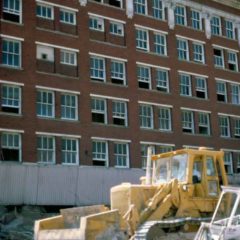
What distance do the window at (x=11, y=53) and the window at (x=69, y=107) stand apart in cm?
411

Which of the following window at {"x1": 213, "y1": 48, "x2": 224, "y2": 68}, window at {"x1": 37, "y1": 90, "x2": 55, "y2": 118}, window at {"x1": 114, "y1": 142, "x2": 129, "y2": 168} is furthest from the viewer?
window at {"x1": 213, "y1": 48, "x2": 224, "y2": 68}

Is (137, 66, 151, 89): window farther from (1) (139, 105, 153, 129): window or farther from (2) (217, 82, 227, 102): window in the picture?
(2) (217, 82, 227, 102): window

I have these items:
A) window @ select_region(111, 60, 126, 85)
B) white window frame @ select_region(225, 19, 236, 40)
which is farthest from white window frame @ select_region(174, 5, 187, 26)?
window @ select_region(111, 60, 126, 85)

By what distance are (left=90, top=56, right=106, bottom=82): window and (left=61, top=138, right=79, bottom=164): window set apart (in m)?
5.47

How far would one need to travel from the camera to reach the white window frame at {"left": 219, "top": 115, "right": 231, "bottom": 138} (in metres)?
46.9

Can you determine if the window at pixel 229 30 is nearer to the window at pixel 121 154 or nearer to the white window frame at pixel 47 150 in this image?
the window at pixel 121 154

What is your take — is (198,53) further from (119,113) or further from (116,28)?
(119,113)

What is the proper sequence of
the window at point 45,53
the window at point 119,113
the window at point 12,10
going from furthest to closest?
the window at point 119,113 → the window at point 45,53 → the window at point 12,10

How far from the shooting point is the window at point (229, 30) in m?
50.3

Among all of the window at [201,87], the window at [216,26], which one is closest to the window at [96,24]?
the window at [201,87]

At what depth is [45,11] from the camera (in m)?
38.0

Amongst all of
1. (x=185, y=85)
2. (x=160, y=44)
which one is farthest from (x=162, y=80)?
(x=160, y=44)

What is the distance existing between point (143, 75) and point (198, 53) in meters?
7.50

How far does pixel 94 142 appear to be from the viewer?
125ft
